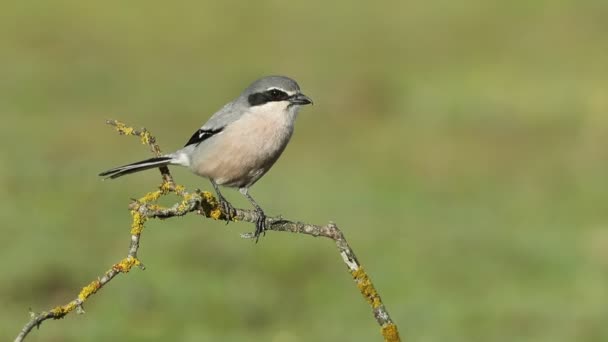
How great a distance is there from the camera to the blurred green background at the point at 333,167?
13234 millimetres

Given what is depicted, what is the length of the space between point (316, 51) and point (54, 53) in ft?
22.0

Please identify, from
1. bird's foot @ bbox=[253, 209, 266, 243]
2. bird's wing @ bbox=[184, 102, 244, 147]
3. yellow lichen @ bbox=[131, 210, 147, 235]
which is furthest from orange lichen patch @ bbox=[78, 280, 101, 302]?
bird's wing @ bbox=[184, 102, 244, 147]

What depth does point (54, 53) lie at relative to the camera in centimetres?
2756

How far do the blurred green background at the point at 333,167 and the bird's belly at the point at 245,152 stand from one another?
4630 millimetres

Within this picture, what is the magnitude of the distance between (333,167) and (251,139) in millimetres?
13154

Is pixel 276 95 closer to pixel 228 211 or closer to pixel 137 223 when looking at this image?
pixel 228 211

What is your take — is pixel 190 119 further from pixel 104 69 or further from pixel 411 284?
pixel 411 284

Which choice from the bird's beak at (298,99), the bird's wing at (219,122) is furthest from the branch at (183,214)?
the bird's wing at (219,122)

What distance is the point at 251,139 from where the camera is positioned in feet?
24.8

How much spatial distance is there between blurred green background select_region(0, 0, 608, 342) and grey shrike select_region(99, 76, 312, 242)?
4515mm

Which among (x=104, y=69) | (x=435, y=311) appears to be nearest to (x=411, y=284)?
(x=435, y=311)

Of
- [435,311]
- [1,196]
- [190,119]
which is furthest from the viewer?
[190,119]

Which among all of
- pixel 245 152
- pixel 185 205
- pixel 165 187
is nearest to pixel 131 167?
pixel 245 152

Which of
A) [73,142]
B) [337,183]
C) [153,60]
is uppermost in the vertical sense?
[153,60]
